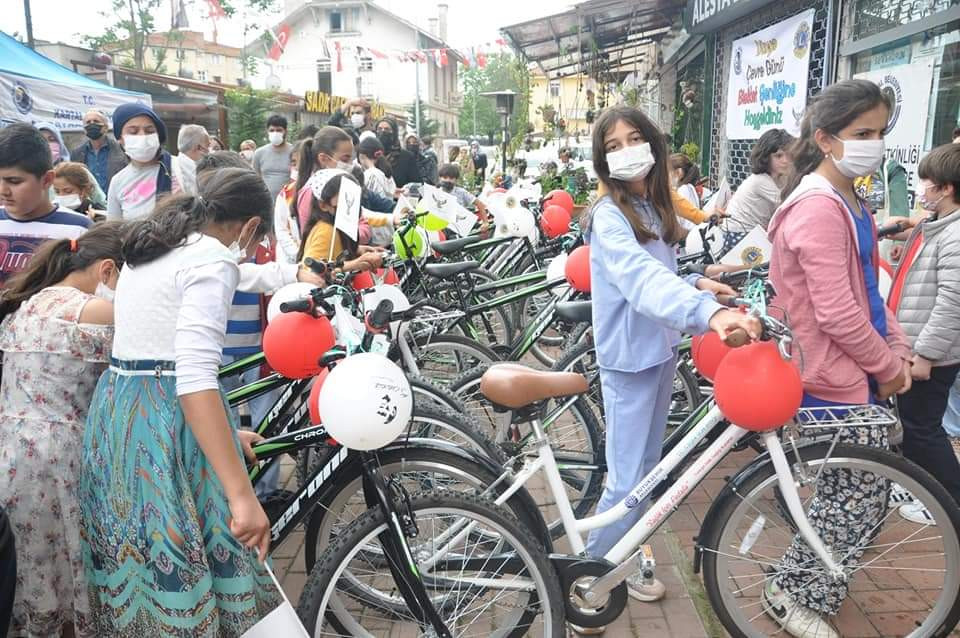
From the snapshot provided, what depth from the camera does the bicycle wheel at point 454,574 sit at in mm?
2113

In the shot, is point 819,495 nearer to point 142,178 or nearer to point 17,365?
point 17,365

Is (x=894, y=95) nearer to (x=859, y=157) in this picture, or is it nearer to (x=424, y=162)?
(x=859, y=157)

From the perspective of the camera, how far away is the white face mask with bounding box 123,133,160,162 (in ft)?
13.8

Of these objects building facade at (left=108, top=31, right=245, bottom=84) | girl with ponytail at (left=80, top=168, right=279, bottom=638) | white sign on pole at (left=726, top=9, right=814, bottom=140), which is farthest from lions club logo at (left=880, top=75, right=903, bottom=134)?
building facade at (left=108, top=31, right=245, bottom=84)

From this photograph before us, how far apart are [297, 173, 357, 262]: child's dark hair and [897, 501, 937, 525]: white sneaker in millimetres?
2761

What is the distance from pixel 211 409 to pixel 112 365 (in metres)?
0.45

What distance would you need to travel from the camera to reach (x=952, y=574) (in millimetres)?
2395

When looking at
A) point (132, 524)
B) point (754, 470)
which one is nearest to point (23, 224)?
point (132, 524)

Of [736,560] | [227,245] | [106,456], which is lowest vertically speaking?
[736,560]

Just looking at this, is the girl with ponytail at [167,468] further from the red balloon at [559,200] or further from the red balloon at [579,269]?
the red balloon at [559,200]

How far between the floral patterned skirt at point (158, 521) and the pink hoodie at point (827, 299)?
6.22 feet

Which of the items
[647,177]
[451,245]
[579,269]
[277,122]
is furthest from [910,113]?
[277,122]

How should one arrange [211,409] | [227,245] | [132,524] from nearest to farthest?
[211,409], [132,524], [227,245]

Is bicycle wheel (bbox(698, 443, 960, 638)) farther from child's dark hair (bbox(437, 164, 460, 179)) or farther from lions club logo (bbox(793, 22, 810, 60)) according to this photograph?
child's dark hair (bbox(437, 164, 460, 179))
